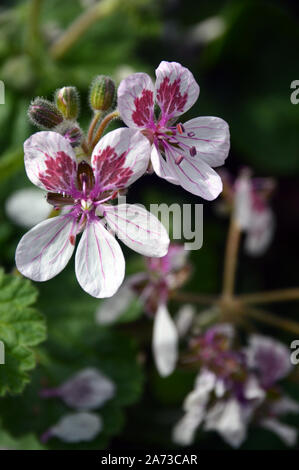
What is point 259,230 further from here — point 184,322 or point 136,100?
point 136,100

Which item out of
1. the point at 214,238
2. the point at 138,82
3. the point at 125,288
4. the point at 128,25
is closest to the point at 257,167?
the point at 214,238

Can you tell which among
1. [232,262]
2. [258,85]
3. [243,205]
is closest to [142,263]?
[232,262]

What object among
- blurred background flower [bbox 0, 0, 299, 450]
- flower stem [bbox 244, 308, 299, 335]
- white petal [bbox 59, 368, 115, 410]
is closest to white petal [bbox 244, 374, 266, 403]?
blurred background flower [bbox 0, 0, 299, 450]

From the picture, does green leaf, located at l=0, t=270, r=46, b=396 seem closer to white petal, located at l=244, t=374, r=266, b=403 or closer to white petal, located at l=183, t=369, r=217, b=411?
white petal, located at l=183, t=369, r=217, b=411

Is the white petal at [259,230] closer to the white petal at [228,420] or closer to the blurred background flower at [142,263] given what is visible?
the blurred background flower at [142,263]

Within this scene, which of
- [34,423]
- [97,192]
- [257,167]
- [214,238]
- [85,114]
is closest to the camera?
[97,192]

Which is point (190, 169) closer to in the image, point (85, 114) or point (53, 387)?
point (53, 387)

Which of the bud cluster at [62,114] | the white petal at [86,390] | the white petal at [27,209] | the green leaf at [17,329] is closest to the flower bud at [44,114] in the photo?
the bud cluster at [62,114]
